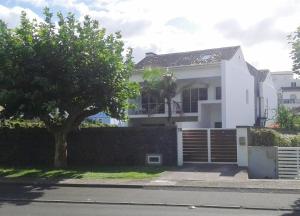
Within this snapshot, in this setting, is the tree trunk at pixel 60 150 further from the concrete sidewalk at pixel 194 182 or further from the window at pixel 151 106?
the window at pixel 151 106

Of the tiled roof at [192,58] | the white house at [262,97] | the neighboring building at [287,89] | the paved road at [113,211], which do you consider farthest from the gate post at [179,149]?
the neighboring building at [287,89]

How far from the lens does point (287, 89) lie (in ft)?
264

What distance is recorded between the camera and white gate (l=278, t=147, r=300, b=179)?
67.2 ft

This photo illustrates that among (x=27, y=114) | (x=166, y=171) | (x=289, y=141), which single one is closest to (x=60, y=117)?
(x=27, y=114)

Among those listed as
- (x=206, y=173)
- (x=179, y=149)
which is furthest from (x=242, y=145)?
(x=206, y=173)

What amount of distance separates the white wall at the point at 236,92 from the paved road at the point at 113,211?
81.3 ft

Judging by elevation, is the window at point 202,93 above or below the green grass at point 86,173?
above

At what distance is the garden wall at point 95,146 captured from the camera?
2244cm

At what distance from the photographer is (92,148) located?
23484 mm

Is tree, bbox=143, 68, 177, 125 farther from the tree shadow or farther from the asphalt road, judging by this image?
the tree shadow

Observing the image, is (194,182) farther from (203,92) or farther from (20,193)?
(203,92)

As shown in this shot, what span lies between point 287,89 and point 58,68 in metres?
66.2

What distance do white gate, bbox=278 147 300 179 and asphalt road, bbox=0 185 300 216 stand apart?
687 centimetres

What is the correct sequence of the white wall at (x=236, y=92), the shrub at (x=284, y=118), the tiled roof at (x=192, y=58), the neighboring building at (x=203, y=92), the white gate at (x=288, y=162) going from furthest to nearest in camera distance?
1. the tiled roof at (x=192, y=58)
2. the neighboring building at (x=203, y=92)
3. the white wall at (x=236, y=92)
4. the shrub at (x=284, y=118)
5. the white gate at (x=288, y=162)
